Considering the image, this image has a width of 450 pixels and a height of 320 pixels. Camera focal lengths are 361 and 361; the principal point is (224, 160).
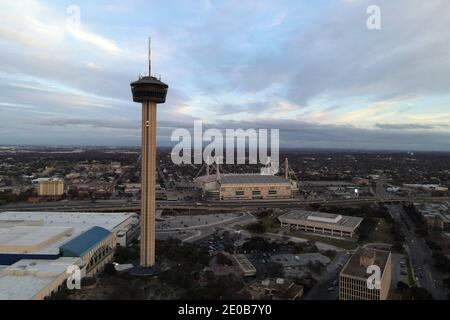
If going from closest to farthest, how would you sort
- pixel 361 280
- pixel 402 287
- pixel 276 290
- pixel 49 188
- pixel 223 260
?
pixel 361 280
pixel 276 290
pixel 402 287
pixel 223 260
pixel 49 188

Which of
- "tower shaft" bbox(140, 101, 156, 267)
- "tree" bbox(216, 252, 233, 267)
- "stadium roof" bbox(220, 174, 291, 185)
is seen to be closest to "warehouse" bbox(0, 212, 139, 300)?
"tower shaft" bbox(140, 101, 156, 267)

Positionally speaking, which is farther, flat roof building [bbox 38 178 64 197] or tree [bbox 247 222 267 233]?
flat roof building [bbox 38 178 64 197]

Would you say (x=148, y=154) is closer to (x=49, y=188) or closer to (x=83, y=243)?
(x=83, y=243)

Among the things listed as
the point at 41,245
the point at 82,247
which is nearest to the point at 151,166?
the point at 82,247

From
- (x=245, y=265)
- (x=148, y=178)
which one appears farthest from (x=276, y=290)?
(x=148, y=178)

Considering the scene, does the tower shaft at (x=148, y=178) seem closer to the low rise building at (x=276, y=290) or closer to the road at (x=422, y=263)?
the low rise building at (x=276, y=290)

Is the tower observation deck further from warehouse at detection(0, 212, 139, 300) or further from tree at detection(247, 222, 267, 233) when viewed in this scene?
tree at detection(247, 222, 267, 233)
